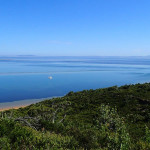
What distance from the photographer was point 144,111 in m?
22.4

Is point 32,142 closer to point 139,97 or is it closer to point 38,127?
point 38,127

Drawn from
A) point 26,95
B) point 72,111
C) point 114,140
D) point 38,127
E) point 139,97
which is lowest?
point 26,95

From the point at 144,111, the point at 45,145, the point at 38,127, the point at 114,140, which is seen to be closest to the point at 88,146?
the point at 114,140

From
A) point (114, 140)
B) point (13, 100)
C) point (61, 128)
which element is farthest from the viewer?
point (13, 100)

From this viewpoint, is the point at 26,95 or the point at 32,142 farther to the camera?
the point at 26,95

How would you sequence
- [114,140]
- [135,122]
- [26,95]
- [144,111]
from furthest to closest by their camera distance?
[26,95] → [144,111] → [135,122] → [114,140]

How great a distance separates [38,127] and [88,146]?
12.7 ft

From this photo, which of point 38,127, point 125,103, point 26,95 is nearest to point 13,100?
point 26,95

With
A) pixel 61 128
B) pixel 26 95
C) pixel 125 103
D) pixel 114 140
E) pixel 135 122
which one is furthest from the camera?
pixel 26 95

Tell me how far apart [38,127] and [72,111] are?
17327mm

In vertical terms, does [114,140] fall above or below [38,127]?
above

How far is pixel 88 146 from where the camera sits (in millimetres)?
6746

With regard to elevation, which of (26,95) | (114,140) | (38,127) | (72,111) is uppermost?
(114,140)

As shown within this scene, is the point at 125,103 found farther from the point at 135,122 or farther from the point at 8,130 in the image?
the point at 8,130
